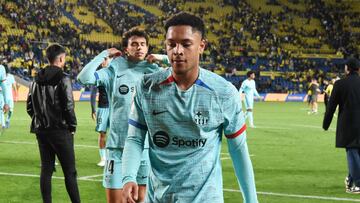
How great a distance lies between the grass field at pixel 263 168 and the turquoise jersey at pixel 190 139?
19.7ft

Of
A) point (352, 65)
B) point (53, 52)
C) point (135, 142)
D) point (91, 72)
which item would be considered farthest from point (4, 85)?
point (135, 142)

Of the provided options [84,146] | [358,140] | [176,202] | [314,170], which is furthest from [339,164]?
[176,202]

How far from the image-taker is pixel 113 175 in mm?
6711

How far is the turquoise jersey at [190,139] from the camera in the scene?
11.8ft

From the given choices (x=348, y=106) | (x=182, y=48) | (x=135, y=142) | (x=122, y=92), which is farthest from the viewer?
(x=348, y=106)

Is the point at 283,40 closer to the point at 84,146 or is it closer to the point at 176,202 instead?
the point at 84,146

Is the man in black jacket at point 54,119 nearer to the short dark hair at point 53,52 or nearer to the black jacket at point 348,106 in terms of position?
the short dark hair at point 53,52

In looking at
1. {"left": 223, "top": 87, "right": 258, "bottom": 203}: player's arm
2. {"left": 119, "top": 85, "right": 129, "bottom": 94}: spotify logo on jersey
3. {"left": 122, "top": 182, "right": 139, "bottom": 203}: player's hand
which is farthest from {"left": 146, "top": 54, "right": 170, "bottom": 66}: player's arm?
{"left": 122, "top": 182, "right": 139, "bottom": 203}: player's hand

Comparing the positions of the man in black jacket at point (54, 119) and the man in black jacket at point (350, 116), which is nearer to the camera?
the man in black jacket at point (54, 119)

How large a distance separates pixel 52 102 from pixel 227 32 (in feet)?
177

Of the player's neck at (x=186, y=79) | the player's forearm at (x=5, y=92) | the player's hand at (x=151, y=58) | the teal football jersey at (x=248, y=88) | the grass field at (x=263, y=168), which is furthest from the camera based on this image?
the teal football jersey at (x=248, y=88)

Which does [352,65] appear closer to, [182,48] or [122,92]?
[122,92]

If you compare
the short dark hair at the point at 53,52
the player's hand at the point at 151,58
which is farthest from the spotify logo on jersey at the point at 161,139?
the short dark hair at the point at 53,52

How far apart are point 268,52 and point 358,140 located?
4985cm
